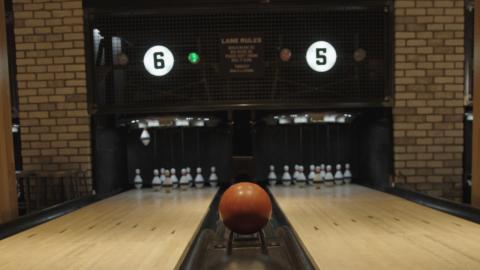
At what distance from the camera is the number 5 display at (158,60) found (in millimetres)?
2994

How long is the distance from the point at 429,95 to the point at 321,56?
1006 mm

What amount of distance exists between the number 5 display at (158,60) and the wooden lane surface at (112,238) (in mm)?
1044

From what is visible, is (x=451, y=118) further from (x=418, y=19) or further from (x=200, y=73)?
(x=200, y=73)

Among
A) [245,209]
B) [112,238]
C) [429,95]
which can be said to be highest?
[429,95]

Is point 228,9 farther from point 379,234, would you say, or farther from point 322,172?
point 379,234

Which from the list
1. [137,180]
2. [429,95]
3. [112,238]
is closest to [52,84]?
[137,180]

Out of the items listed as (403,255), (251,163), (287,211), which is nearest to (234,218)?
(403,255)

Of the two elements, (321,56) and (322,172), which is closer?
(321,56)

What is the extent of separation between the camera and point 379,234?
1804 mm

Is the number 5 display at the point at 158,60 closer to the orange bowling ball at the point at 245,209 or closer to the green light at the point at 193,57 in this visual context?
the green light at the point at 193,57

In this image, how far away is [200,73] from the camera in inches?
121

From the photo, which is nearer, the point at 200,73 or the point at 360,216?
the point at 360,216

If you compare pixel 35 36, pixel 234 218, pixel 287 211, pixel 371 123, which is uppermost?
pixel 35 36

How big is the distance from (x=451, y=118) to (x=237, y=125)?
181 centimetres
